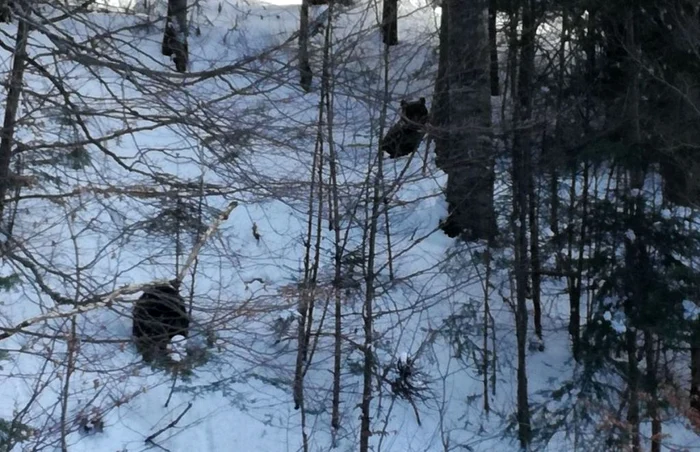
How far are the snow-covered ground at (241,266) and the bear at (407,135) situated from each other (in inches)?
6.7

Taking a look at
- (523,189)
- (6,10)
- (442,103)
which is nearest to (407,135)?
(442,103)

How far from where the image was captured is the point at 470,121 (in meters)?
10.5

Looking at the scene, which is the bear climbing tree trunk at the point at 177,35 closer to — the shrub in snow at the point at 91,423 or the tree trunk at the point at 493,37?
the shrub in snow at the point at 91,423

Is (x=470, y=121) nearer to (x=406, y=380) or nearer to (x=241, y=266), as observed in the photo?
(x=406, y=380)

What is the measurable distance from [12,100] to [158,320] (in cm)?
181

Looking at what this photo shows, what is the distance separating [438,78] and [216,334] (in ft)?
15.8

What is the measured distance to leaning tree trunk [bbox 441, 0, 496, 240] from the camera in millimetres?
10953

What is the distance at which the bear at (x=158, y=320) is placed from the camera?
6.32 metres

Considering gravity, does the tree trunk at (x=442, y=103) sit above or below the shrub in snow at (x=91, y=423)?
above

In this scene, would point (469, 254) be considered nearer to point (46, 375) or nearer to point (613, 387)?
point (613, 387)

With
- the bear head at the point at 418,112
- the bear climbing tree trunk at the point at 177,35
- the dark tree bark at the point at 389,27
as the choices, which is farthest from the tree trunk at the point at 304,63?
the bear head at the point at 418,112

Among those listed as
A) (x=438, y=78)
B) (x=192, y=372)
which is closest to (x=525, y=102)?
(x=438, y=78)

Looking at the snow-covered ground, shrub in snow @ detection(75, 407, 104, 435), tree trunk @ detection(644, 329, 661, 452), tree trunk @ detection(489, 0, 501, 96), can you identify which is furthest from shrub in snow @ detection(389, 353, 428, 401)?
tree trunk @ detection(489, 0, 501, 96)

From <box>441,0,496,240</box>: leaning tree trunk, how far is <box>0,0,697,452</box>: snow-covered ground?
15.0 inches
